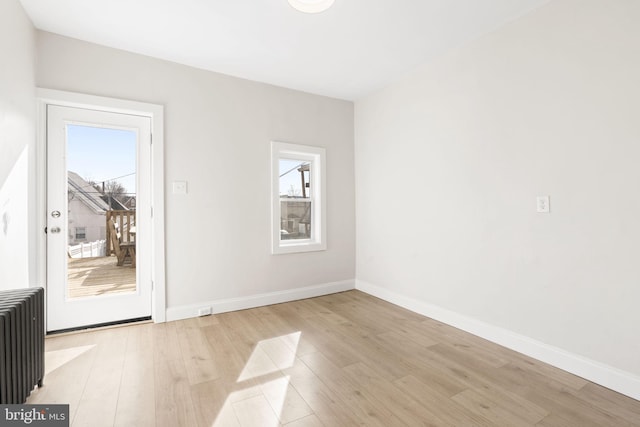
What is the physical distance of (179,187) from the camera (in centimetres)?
321

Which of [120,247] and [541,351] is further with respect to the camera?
[120,247]

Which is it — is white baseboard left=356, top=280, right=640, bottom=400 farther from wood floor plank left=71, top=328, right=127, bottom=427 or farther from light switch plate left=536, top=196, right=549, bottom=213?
wood floor plank left=71, top=328, right=127, bottom=427

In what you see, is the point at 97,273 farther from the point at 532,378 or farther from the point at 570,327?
the point at 570,327

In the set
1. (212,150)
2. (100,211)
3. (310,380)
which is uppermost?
(212,150)

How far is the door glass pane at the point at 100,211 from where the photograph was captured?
2855mm

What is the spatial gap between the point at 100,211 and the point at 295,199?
2.14 metres

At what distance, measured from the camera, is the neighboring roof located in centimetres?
285

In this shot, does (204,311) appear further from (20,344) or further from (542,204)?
(542,204)

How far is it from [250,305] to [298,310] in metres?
0.58

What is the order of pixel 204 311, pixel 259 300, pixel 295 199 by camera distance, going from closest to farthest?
pixel 204 311
pixel 259 300
pixel 295 199

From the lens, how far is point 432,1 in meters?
2.29

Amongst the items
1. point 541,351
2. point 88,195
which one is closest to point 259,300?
point 88,195

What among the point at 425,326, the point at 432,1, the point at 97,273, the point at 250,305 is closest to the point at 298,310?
the point at 250,305

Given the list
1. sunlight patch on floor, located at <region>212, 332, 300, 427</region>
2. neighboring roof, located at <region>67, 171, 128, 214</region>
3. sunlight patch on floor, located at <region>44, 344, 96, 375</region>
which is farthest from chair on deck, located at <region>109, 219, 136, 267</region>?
sunlight patch on floor, located at <region>212, 332, 300, 427</region>
